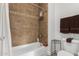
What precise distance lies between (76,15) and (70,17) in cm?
17

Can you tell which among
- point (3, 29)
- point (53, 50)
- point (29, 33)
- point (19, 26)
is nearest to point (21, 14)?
point (19, 26)

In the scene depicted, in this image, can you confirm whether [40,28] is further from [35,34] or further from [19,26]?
A: [19,26]

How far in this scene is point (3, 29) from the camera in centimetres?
172

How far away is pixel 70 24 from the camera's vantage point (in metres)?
2.32

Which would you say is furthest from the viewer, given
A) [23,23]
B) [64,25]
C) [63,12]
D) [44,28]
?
[44,28]

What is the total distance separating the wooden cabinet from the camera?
217 centimetres

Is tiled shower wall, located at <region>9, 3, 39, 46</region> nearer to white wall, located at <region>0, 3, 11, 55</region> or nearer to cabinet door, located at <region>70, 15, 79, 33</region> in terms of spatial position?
white wall, located at <region>0, 3, 11, 55</region>

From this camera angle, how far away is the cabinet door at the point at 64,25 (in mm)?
2390

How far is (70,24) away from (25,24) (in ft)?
3.68

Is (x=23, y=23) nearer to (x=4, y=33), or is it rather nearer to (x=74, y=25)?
(x=4, y=33)

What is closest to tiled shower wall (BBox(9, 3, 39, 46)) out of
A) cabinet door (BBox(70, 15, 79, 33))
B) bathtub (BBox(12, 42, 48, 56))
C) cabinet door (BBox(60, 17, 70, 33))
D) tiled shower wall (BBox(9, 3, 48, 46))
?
tiled shower wall (BBox(9, 3, 48, 46))

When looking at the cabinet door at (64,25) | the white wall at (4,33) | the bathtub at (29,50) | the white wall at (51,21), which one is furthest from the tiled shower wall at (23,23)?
the cabinet door at (64,25)

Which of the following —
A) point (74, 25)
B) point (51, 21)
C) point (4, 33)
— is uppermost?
point (51, 21)

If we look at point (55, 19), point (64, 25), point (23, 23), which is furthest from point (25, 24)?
point (64, 25)
